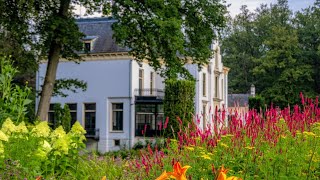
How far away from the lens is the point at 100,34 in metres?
36.2

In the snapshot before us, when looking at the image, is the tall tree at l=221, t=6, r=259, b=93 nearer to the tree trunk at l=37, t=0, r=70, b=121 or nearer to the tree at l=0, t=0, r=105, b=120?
the tree at l=0, t=0, r=105, b=120

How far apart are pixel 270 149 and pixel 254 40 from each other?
178 feet

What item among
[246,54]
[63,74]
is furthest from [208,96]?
[246,54]

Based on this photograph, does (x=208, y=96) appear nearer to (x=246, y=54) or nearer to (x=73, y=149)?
(x=246, y=54)

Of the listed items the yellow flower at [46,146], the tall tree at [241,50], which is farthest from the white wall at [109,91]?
the yellow flower at [46,146]

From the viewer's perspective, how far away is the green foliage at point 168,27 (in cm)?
1936

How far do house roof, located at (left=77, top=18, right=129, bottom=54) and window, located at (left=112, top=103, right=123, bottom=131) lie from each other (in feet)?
11.7

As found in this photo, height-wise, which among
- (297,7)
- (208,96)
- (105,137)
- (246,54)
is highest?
(297,7)

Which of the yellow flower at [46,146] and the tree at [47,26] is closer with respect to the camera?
the yellow flower at [46,146]

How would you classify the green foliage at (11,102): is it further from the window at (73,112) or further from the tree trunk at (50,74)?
the window at (73,112)

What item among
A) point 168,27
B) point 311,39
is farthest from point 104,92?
point 311,39

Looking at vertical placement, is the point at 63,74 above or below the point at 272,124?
above

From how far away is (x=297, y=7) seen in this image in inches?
2183

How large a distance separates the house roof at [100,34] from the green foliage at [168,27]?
1304 centimetres
